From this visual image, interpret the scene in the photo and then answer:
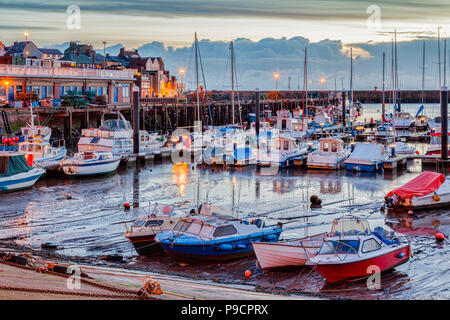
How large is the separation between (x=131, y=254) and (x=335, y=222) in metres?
6.74

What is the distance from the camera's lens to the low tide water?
16.9 meters

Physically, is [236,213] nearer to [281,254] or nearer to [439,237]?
[281,254]

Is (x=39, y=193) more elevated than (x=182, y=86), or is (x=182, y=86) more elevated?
(x=182, y=86)

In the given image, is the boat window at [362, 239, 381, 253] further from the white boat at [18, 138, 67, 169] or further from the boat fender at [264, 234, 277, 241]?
the white boat at [18, 138, 67, 169]

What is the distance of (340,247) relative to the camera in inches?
655

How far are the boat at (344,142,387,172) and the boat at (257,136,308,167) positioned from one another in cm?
438

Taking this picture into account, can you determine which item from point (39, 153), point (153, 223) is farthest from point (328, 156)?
point (153, 223)

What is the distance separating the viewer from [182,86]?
385 feet

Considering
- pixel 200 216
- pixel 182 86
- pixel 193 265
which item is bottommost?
pixel 193 265

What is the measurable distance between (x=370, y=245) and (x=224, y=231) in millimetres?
4554

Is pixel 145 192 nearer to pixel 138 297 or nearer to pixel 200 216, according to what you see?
pixel 200 216

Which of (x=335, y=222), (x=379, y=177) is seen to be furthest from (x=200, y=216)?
(x=379, y=177)

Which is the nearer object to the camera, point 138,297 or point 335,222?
point 138,297

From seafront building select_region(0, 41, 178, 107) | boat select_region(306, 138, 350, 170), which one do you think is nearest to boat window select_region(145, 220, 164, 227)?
boat select_region(306, 138, 350, 170)
